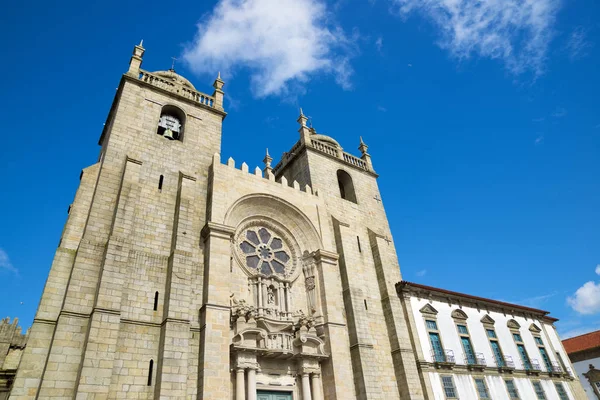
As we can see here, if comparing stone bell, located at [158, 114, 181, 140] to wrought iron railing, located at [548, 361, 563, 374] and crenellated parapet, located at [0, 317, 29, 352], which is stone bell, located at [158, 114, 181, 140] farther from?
wrought iron railing, located at [548, 361, 563, 374]

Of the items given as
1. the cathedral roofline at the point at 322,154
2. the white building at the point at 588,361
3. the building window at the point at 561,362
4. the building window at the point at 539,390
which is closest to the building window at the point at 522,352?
the building window at the point at 539,390

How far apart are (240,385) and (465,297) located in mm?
17012

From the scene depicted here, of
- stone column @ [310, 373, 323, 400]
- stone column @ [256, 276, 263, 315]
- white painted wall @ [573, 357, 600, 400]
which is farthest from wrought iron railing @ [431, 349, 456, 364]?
white painted wall @ [573, 357, 600, 400]

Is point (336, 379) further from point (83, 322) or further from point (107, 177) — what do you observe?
point (107, 177)

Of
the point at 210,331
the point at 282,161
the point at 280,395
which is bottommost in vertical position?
→ the point at 280,395

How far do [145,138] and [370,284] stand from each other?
46.4 feet

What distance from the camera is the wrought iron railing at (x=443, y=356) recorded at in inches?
854

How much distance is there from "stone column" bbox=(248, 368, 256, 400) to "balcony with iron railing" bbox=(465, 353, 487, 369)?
13672 millimetres

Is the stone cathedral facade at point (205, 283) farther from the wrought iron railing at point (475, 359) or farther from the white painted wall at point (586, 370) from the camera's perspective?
the white painted wall at point (586, 370)

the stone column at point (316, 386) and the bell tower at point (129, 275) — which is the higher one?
the bell tower at point (129, 275)

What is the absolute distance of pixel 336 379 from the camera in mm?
17094

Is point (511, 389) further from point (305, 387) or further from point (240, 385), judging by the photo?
point (240, 385)

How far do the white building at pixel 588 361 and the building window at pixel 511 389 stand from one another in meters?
12.9

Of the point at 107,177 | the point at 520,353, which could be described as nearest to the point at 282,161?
the point at 107,177
